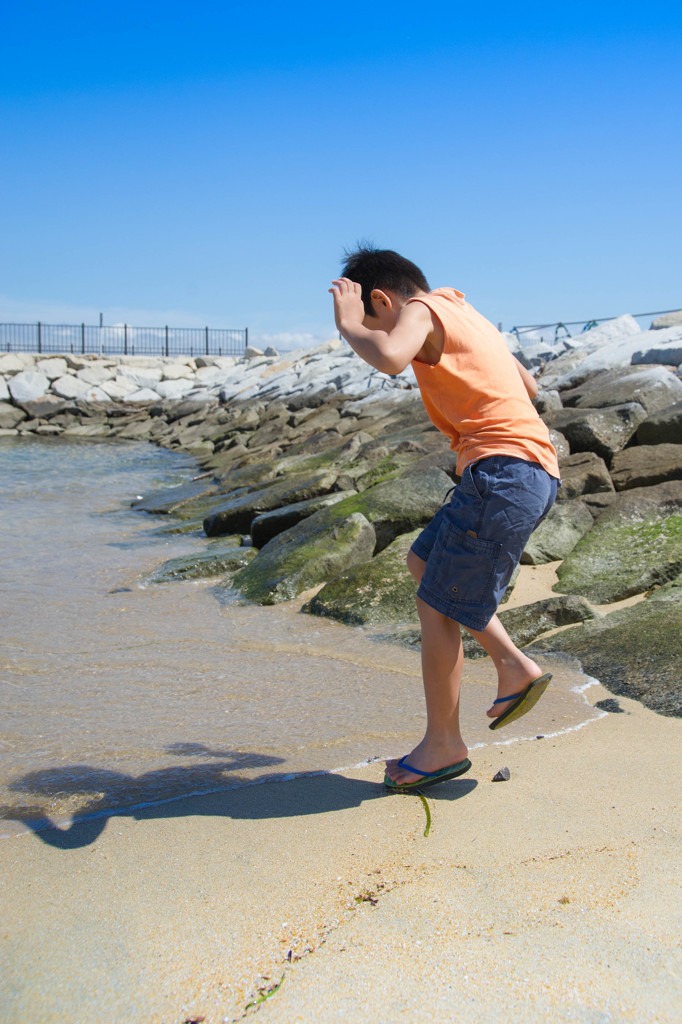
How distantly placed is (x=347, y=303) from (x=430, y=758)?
1.36 meters

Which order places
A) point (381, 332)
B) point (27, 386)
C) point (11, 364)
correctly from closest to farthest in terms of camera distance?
1. point (381, 332)
2. point (27, 386)
3. point (11, 364)

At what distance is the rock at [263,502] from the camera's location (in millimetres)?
8508

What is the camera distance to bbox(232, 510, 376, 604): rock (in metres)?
5.84

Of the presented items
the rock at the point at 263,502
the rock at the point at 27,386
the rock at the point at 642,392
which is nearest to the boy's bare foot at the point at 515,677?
the rock at the point at 642,392

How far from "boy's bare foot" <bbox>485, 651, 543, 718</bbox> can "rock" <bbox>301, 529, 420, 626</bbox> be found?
7.35 feet

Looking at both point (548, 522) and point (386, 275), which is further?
point (548, 522)

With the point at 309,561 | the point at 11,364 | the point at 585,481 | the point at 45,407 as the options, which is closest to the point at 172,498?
the point at 309,561

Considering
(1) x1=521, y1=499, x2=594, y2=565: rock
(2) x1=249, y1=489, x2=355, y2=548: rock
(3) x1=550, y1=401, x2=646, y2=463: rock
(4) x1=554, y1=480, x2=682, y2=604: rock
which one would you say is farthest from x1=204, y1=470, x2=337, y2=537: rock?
(4) x1=554, y1=480, x2=682, y2=604: rock

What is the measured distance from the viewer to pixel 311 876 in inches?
79.0

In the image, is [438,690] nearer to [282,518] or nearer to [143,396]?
[282,518]

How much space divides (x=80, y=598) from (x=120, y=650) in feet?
5.16

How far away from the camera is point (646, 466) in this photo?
21.1 ft

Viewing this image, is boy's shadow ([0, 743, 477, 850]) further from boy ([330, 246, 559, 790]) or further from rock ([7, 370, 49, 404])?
rock ([7, 370, 49, 404])

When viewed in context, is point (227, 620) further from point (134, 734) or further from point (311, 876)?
point (311, 876)
